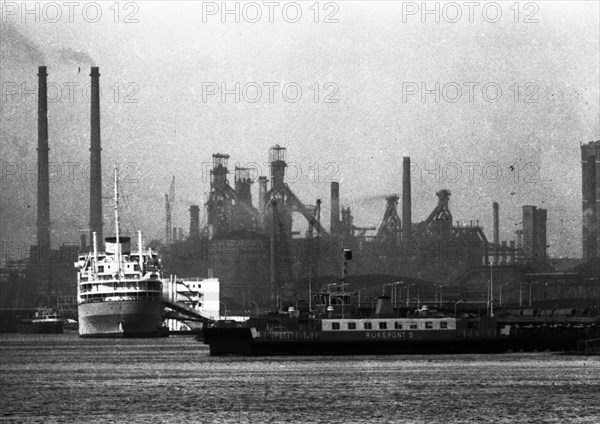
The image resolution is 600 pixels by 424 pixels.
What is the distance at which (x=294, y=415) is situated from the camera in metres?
67.3

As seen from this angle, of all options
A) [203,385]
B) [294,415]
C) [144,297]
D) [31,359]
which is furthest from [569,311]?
[294,415]

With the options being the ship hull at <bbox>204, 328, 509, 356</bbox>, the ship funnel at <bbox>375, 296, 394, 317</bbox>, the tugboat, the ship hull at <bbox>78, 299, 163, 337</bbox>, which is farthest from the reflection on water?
the ship hull at <bbox>78, 299, 163, 337</bbox>

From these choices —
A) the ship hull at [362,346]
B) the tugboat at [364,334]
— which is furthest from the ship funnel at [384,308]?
the ship hull at [362,346]

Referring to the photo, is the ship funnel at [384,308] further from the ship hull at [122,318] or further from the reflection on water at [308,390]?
the ship hull at [122,318]

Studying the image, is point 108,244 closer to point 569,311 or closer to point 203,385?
point 569,311

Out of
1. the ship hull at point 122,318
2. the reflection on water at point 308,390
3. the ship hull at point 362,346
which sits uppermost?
the ship hull at point 122,318

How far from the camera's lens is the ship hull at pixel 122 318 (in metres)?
183

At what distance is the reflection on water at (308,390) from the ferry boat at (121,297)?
2713 inches

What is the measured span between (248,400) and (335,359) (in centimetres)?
3447

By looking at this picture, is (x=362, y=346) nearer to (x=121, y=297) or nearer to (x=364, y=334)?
(x=364, y=334)

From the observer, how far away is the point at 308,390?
261ft

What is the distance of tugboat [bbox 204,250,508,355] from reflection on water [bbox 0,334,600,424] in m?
1.32

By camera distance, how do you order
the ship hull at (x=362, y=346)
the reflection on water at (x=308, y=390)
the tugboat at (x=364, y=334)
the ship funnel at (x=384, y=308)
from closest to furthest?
the reflection on water at (x=308, y=390), the tugboat at (x=364, y=334), the ship hull at (x=362, y=346), the ship funnel at (x=384, y=308)

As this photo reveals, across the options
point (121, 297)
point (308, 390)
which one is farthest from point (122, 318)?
point (308, 390)
